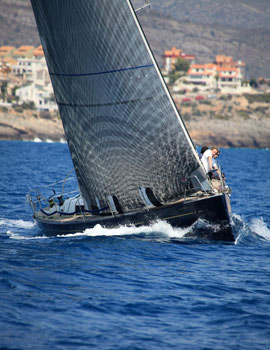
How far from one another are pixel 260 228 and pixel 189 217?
4.38 metres

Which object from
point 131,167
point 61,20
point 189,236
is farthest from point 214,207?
point 61,20

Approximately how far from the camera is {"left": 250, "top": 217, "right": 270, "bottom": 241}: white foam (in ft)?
57.4

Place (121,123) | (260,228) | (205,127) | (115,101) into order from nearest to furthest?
(115,101), (121,123), (260,228), (205,127)

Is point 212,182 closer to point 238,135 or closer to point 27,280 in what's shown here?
point 27,280

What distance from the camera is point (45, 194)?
28.9 metres

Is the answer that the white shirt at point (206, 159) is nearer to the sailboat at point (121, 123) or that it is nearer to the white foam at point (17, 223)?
the sailboat at point (121, 123)

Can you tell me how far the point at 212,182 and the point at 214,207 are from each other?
200 centimetres

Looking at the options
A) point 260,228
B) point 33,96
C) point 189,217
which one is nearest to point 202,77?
point 33,96

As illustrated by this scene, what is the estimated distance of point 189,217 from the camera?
49.5ft

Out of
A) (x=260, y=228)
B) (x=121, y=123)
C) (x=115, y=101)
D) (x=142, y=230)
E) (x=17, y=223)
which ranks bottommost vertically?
(x=260, y=228)

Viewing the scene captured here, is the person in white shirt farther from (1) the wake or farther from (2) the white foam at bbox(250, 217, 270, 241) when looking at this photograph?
(2) the white foam at bbox(250, 217, 270, 241)

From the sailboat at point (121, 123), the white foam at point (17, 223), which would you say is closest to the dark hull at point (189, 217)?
the sailboat at point (121, 123)

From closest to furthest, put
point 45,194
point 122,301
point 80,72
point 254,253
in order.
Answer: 1. point 122,301
2. point 254,253
3. point 80,72
4. point 45,194

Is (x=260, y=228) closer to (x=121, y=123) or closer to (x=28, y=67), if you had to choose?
(x=121, y=123)
